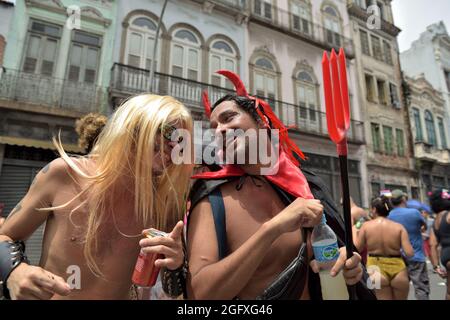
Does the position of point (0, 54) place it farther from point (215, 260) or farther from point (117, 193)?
point (215, 260)

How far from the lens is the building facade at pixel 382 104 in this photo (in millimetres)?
15883

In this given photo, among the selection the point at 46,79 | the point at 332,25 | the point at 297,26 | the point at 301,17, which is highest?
the point at 332,25

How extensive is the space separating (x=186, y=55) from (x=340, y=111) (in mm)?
11045

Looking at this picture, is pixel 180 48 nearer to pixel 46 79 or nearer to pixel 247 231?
pixel 46 79

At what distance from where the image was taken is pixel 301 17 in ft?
49.6

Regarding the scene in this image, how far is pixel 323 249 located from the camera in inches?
45.0

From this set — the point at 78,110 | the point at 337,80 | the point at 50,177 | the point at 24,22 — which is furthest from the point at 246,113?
the point at 24,22

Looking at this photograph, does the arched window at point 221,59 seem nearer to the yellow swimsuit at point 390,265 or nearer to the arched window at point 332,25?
the arched window at point 332,25

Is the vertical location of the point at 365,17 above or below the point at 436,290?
above

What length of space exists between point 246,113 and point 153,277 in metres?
0.98

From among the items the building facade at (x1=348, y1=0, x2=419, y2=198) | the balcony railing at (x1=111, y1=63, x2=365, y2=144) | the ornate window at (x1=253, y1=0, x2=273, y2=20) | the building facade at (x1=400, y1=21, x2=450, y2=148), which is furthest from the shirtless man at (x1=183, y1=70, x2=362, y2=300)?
the building facade at (x1=400, y1=21, x2=450, y2=148)

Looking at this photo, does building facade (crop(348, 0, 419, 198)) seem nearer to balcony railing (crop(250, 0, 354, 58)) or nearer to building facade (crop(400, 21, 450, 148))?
balcony railing (crop(250, 0, 354, 58))

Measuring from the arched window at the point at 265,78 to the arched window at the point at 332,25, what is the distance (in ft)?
15.8

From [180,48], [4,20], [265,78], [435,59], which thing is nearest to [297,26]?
[265,78]
